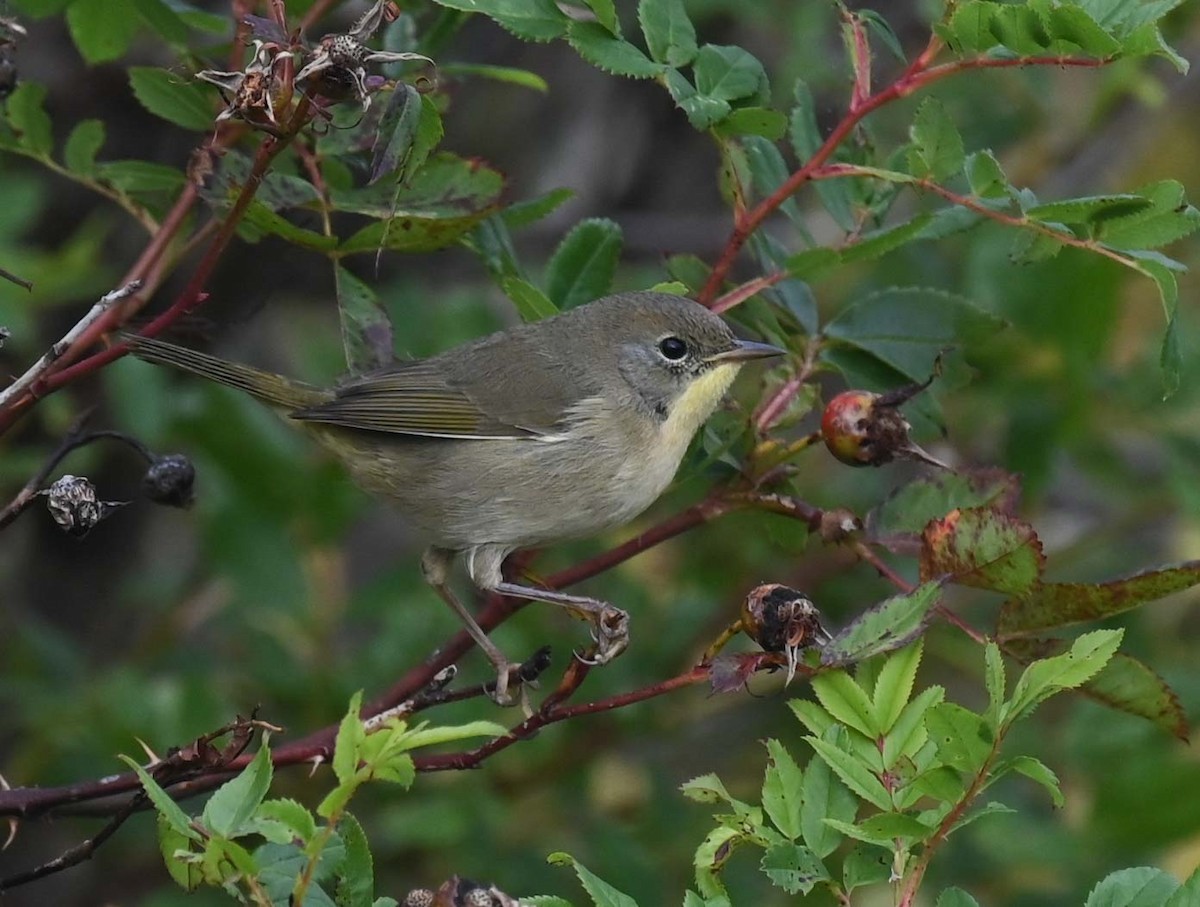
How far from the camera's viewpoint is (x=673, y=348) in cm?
385

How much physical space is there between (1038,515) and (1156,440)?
0.92 m

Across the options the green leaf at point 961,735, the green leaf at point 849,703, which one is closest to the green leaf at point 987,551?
the green leaf at point 849,703

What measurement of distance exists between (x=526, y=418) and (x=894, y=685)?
5.96 feet

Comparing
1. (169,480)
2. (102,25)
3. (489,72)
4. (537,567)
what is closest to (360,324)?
(169,480)

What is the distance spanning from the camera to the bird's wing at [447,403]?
12.3 ft

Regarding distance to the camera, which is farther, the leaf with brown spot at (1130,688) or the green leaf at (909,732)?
the leaf with brown spot at (1130,688)

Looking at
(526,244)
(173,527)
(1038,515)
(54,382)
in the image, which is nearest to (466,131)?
(526,244)

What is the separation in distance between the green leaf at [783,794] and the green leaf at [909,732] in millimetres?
120

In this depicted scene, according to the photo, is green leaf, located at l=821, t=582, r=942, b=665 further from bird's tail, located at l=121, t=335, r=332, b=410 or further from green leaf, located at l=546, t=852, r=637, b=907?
bird's tail, located at l=121, t=335, r=332, b=410

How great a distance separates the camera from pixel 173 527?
18.4ft

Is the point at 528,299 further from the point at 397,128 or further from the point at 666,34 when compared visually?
the point at 397,128

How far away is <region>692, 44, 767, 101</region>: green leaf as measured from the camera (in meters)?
2.56

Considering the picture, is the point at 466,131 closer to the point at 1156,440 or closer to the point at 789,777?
the point at 1156,440

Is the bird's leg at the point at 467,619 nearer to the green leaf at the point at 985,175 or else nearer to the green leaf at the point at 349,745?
the green leaf at the point at 349,745
